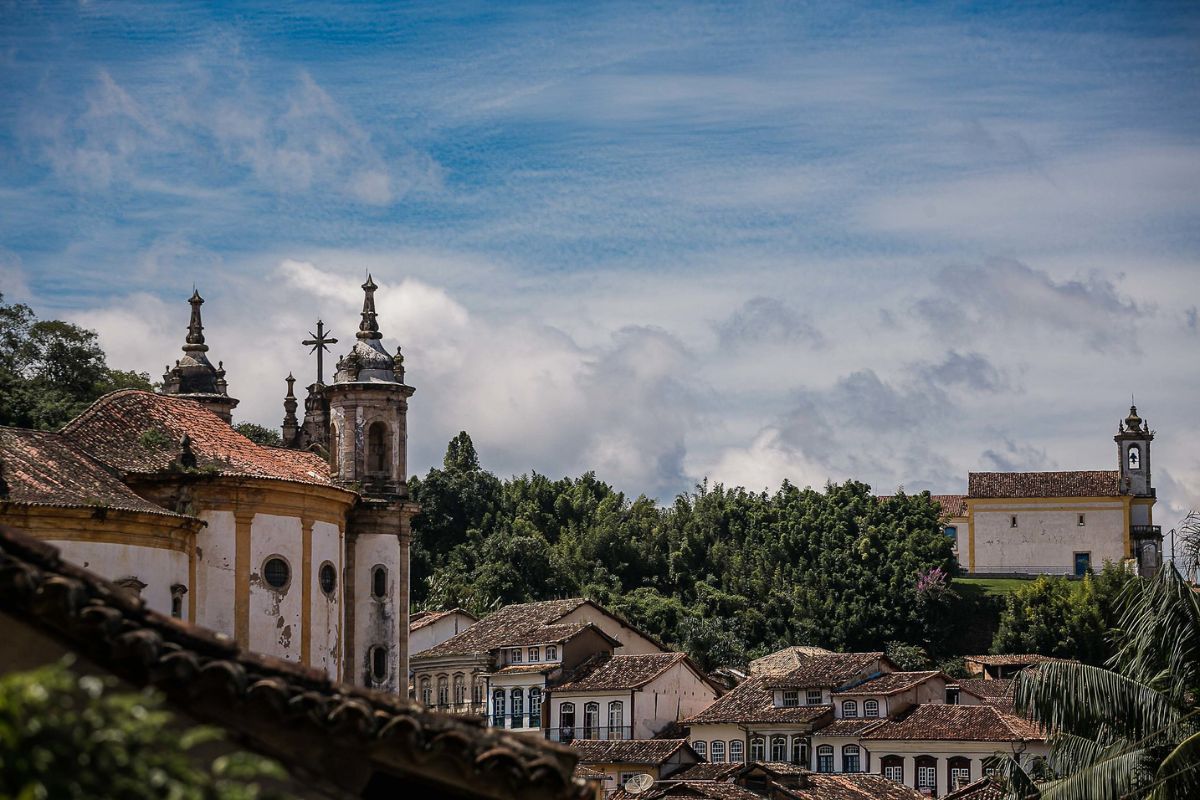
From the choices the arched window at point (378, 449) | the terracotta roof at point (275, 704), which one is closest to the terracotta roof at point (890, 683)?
the arched window at point (378, 449)

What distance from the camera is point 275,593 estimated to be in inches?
1463

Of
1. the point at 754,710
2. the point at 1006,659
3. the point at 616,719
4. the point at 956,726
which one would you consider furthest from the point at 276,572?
the point at 1006,659

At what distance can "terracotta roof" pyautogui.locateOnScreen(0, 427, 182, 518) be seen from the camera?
31.8 metres

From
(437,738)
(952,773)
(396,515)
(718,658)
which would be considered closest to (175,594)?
(396,515)

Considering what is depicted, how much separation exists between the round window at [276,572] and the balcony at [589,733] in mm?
28374

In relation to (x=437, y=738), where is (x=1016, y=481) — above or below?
above

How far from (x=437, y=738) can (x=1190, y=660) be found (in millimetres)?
15120

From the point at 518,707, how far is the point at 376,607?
2807cm

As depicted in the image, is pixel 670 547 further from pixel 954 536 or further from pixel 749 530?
pixel 954 536

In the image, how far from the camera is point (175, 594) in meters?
34.2

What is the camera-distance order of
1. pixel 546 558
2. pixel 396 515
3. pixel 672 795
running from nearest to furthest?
pixel 396 515
pixel 672 795
pixel 546 558

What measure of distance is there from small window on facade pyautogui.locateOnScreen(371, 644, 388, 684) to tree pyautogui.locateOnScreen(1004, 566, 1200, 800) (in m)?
19.8

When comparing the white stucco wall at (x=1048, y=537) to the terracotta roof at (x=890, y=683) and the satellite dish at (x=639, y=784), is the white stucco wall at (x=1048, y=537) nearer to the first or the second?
the terracotta roof at (x=890, y=683)

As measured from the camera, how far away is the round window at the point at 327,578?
127 ft
